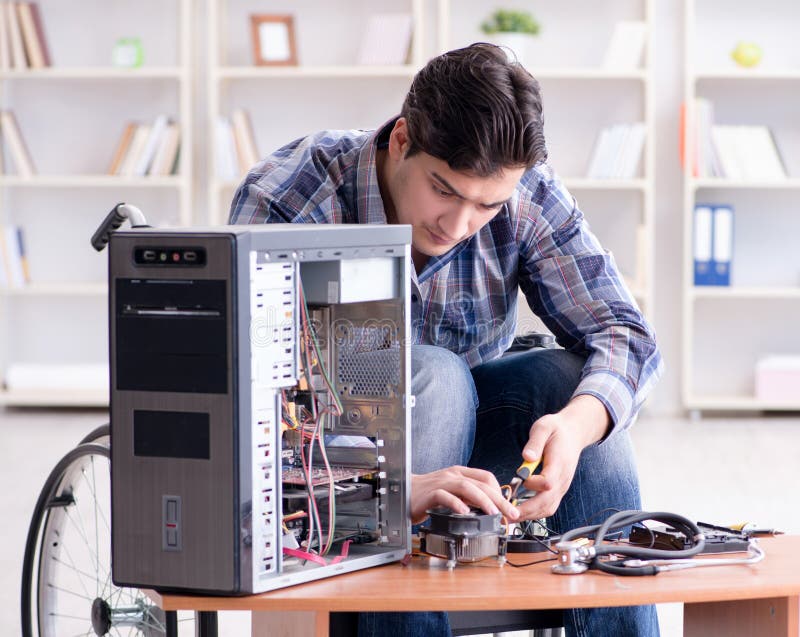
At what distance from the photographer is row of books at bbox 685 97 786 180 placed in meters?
4.47

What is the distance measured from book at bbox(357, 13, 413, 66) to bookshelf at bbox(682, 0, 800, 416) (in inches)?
42.6

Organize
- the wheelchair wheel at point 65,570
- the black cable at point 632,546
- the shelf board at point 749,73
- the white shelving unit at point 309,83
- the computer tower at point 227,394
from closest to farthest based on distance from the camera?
the computer tower at point 227,394
the black cable at point 632,546
the wheelchair wheel at point 65,570
the shelf board at point 749,73
the white shelving unit at point 309,83

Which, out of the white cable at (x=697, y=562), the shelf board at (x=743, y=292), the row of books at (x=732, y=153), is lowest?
the white cable at (x=697, y=562)

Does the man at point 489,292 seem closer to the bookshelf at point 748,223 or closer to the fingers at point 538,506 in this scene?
the fingers at point 538,506

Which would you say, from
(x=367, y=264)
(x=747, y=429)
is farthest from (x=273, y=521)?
(x=747, y=429)

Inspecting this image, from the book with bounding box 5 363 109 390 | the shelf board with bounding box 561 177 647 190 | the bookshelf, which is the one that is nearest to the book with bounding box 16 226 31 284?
the book with bounding box 5 363 109 390

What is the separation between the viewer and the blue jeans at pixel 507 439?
1.33 metres

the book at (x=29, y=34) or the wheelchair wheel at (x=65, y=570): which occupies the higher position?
the book at (x=29, y=34)

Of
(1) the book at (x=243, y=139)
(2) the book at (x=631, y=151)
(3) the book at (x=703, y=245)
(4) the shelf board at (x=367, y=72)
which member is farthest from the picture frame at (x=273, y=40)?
(3) the book at (x=703, y=245)

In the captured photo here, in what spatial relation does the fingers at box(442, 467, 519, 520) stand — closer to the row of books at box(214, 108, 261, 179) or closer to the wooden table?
the wooden table

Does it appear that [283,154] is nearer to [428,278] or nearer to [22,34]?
[428,278]

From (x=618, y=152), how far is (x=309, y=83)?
49.9 inches

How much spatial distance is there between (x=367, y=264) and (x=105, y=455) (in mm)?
617

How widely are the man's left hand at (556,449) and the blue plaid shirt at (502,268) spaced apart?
0.06m
